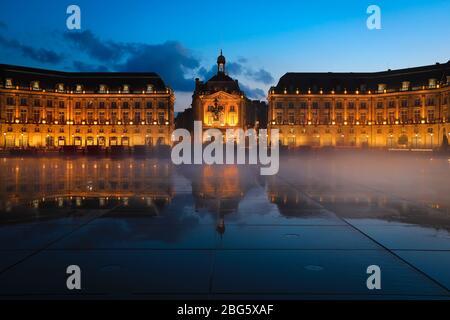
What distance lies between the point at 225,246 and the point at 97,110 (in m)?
107

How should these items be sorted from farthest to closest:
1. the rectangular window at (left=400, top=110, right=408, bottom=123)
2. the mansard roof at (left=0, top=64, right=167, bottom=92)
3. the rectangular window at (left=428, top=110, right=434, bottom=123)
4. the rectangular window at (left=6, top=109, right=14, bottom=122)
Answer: the mansard roof at (left=0, top=64, right=167, bottom=92) < the rectangular window at (left=400, top=110, right=408, bottom=123) < the rectangular window at (left=6, top=109, right=14, bottom=122) < the rectangular window at (left=428, top=110, right=434, bottom=123)

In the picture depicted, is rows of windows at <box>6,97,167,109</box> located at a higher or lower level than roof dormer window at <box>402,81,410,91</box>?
lower

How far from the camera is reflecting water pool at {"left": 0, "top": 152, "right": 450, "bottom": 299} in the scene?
4902 mm

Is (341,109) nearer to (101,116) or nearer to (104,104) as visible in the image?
(104,104)

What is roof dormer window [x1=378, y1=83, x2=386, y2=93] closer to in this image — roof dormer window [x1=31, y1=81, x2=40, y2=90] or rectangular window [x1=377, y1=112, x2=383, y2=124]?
rectangular window [x1=377, y1=112, x2=383, y2=124]

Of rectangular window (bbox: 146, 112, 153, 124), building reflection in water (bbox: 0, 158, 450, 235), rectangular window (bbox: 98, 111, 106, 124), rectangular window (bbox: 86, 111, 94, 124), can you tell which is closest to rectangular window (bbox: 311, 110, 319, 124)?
rectangular window (bbox: 146, 112, 153, 124)

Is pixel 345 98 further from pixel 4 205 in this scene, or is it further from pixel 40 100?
pixel 4 205

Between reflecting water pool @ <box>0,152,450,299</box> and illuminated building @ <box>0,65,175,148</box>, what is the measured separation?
96317mm

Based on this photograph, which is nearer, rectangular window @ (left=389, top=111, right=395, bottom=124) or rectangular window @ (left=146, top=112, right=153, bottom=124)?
rectangular window @ (left=389, top=111, right=395, bottom=124)

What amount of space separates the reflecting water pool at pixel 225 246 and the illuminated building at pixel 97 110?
96317 mm

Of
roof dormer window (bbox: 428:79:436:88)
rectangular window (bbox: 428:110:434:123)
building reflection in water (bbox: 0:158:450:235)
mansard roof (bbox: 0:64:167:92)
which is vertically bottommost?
building reflection in water (bbox: 0:158:450:235)
